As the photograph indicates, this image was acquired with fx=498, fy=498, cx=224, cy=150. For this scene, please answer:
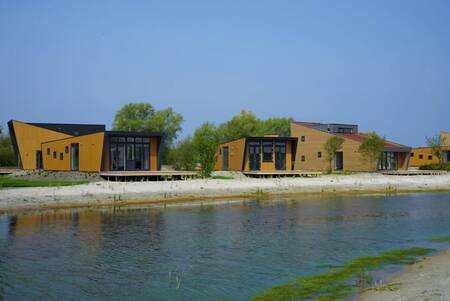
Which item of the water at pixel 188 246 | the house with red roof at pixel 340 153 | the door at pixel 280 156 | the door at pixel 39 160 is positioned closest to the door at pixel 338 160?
the house with red roof at pixel 340 153

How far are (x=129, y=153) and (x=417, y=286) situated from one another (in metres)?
29.7

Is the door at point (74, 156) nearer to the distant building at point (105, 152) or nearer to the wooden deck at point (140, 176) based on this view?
the distant building at point (105, 152)

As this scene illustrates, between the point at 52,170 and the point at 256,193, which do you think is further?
the point at 52,170

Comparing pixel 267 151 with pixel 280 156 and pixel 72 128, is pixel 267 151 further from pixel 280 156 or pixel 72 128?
pixel 72 128

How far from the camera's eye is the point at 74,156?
38.2 meters

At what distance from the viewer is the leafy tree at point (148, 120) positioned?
68.8 metres

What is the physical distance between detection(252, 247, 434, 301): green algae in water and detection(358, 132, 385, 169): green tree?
34725 millimetres

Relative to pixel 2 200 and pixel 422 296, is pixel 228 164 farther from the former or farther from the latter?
pixel 422 296

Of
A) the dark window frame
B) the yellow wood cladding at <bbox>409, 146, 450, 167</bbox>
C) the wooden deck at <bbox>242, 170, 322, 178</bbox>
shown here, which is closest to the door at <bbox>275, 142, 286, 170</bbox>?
the dark window frame

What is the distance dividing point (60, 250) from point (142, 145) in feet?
76.4

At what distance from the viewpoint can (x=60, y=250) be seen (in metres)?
14.0

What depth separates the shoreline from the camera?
81.5 ft

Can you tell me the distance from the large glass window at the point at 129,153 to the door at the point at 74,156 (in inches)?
142

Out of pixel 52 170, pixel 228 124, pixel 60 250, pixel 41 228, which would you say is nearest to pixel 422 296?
pixel 60 250
